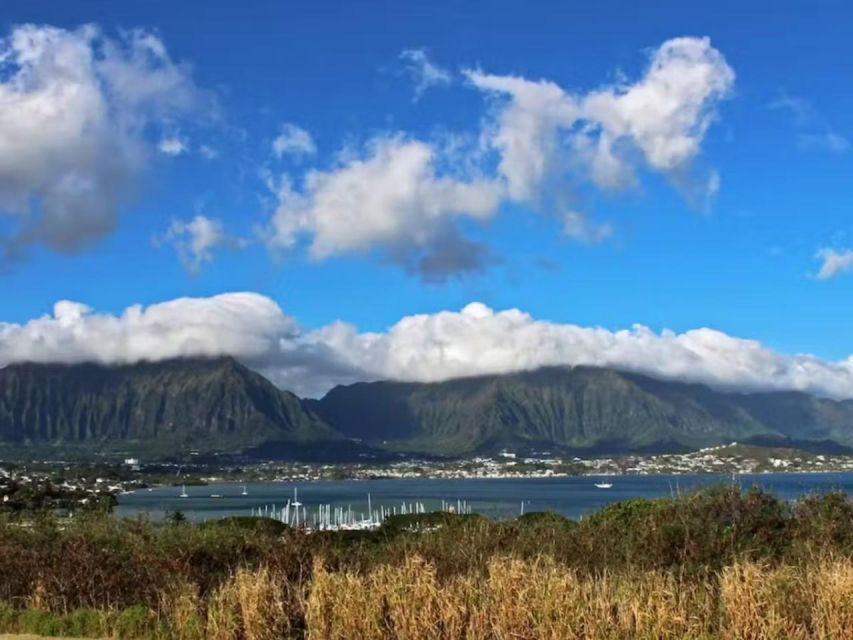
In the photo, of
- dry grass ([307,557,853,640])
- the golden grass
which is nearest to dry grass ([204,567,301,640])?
the golden grass

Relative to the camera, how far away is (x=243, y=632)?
20.0 m

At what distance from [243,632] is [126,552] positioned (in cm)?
987

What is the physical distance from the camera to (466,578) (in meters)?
20.1

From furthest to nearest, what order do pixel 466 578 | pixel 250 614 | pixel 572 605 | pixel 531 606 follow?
pixel 466 578, pixel 250 614, pixel 531 606, pixel 572 605

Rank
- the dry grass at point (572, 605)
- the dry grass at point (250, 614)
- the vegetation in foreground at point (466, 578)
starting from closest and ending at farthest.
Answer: the dry grass at point (572, 605) → the vegetation in foreground at point (466, 578) → the dry grass at point (250, 614)

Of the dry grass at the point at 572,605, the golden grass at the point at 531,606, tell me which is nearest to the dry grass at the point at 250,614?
the golden grass at the point at 531,606

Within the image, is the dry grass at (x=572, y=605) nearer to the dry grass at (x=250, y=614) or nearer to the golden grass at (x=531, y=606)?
the golden grass at (x=531, y=606)

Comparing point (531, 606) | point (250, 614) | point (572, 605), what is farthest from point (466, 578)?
point (250, 614)

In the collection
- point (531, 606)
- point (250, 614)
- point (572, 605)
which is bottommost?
point (250, 614)

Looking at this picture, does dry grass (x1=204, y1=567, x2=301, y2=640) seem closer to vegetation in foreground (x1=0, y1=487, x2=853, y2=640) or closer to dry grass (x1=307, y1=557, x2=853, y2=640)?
vegetation in foreground (x1=0, y1=487, x2=853, y2=640)

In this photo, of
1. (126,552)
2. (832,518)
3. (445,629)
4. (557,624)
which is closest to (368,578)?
(445,629)

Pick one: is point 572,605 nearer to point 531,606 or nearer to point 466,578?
point 531,606

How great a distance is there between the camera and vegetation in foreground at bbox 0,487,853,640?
16.8 metres

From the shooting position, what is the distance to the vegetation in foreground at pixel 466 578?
16.8 meters
